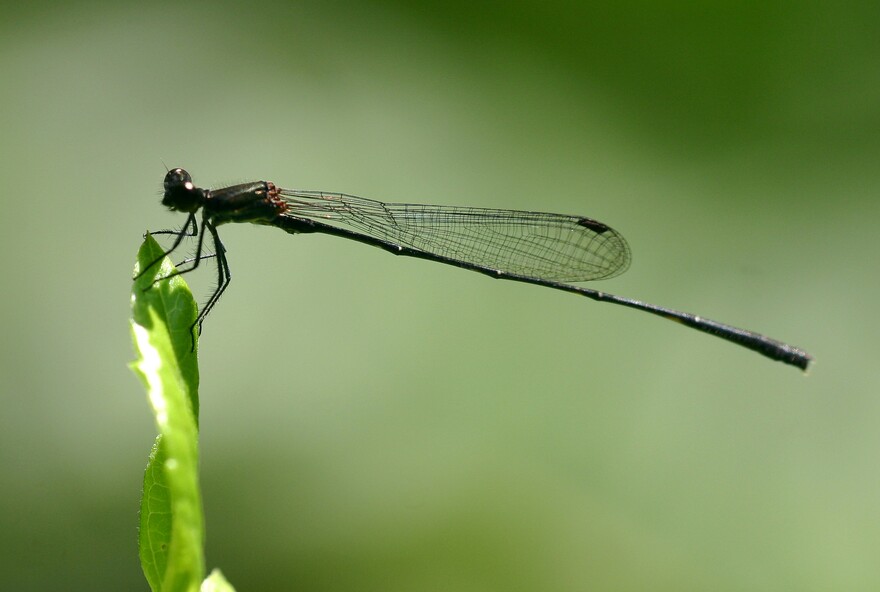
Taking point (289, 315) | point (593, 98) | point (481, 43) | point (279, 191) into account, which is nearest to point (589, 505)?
point (289, 315)

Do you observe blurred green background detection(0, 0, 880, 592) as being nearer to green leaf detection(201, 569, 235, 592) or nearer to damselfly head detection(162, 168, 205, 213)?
damselfly head detection(162, 168, 205, 213)

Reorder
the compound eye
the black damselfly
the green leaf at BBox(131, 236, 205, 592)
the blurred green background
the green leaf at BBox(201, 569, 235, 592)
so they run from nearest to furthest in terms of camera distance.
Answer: the green leaf at BBox(131, 236, 205, 592), the green leaf at BBox(201, 569, 235, 592), the compound eye, the black damselfly, the blurred green background

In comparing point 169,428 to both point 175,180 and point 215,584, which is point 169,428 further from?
point 175,180

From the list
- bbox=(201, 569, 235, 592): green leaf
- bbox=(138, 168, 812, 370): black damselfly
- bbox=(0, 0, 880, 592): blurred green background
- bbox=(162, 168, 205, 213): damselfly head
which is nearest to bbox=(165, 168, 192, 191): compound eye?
bbox=(162, 168, 205, 213): damselfly head

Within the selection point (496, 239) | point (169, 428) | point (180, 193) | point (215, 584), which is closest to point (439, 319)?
point (496, 239)

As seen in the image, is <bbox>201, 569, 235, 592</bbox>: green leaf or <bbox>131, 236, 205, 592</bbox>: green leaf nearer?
<bbox>131, 236, 205, 592</bbox>: green leaf

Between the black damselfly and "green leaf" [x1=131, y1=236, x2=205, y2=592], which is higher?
the black damselfly

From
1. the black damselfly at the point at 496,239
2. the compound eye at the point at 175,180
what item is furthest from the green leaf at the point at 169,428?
the black damselfly at the point at 496,239

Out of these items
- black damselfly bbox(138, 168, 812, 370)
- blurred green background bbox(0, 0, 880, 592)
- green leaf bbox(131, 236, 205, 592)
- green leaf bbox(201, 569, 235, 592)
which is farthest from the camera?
blurred green background bbox(0, 0, 880, 592)

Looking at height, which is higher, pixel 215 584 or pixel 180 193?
pixel 180 193
